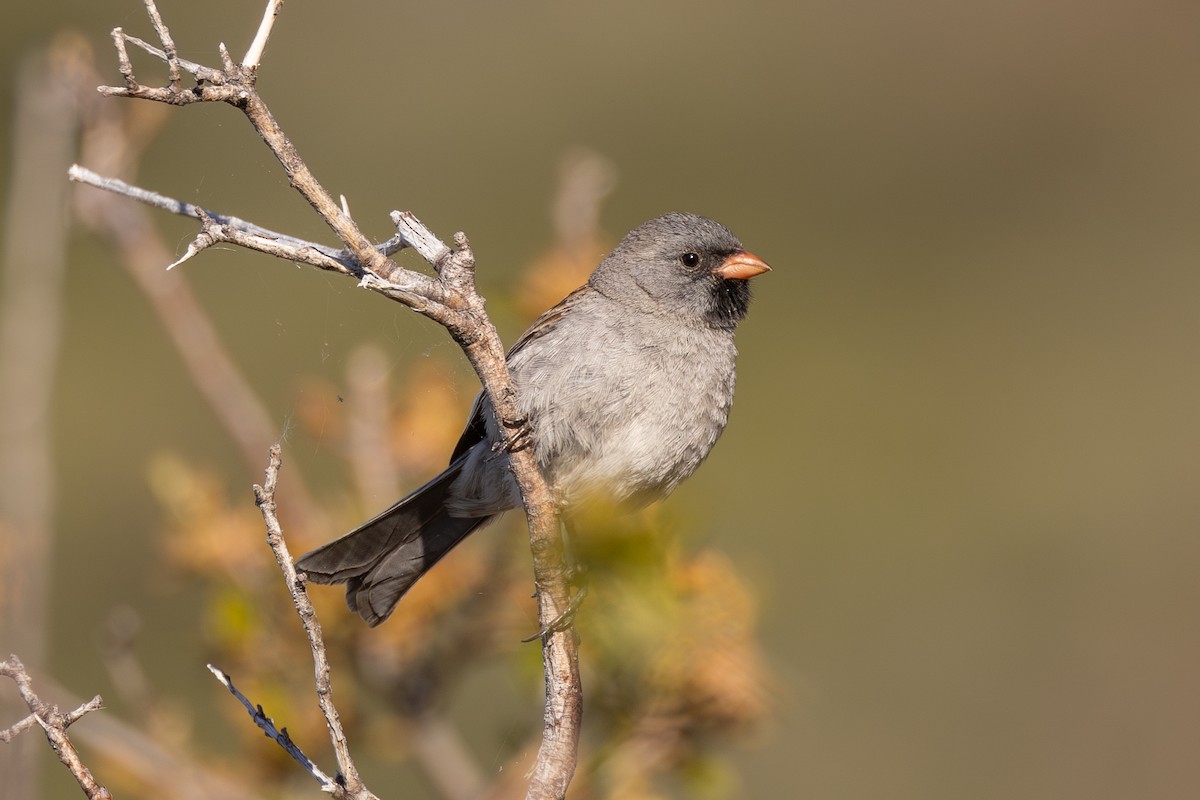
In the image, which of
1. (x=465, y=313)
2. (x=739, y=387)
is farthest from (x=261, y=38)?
(x=739, y=387)

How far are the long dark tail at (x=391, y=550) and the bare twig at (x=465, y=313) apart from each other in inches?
32.2

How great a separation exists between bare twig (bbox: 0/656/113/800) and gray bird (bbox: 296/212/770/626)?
1236mm

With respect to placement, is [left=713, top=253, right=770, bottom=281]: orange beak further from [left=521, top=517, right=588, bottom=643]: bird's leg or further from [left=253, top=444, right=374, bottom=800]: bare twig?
[left=253, top=444, right=374, bottom=800]: bare twig

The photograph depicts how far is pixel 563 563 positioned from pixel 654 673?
0.39m

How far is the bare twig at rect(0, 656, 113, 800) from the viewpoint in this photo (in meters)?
2.18

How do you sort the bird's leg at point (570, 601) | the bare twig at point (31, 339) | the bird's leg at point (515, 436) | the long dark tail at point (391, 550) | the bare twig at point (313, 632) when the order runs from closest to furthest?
1. the bare twig at point (313, 632)
2. the bird's leg at point (570, 601)
3. the bird's leg at point (515, 436)
4. the bare twig at point (31, 339)
5. the long dark tail at point (391, 550)

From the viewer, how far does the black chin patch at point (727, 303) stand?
13.4ft

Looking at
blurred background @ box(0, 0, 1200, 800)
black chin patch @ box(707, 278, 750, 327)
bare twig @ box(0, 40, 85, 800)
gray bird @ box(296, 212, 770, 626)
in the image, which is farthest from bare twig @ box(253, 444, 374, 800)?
black chin patch @ box(707, 278, 750, 327)

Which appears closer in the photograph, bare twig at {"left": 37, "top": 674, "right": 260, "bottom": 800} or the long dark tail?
bare twig at {"left": 37, "top": 674, "right": 260, "bottom": 800}

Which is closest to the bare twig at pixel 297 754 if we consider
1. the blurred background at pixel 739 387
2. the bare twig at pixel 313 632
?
the bare twig at pixel 313 632

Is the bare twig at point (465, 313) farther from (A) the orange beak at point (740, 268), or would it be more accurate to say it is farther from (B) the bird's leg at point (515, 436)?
(A) the orange beak at point (740, 268)

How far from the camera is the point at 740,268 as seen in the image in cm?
412

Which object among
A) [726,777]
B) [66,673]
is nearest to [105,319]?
[66,673]

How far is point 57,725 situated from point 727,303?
2448mm
